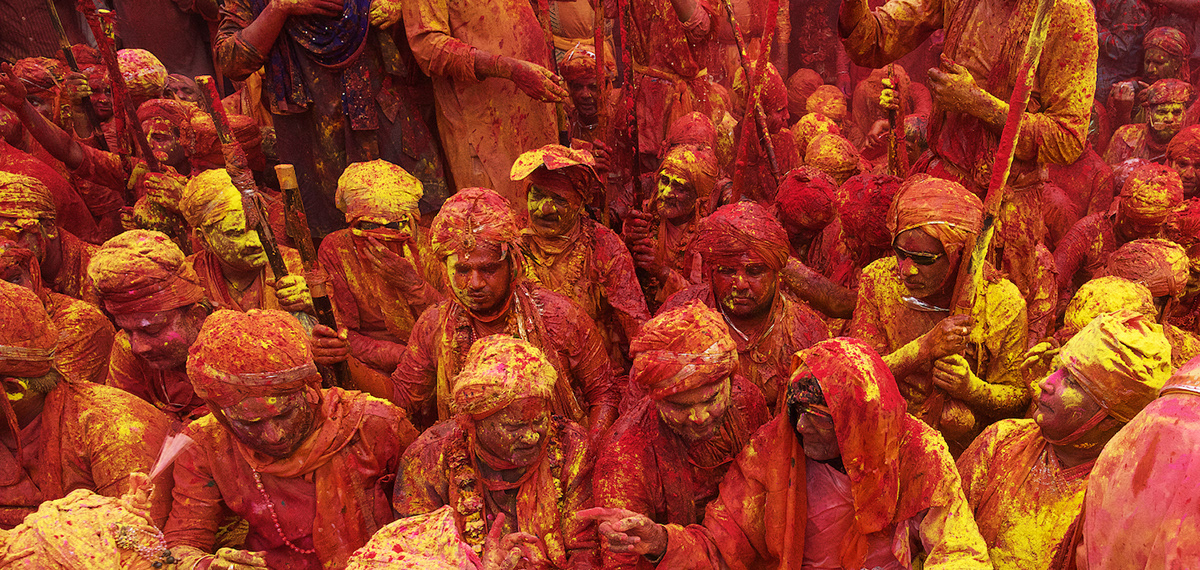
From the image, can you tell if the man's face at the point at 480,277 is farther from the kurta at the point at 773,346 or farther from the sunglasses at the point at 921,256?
the sunglasses at the point at 921,256

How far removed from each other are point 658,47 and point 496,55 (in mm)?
2675

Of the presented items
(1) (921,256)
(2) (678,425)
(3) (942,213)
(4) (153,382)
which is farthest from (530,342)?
(4) (153,382)

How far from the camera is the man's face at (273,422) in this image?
9.76 feet

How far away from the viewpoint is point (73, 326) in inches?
169

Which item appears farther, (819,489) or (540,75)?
(540,75)

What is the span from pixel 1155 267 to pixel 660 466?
3248mm

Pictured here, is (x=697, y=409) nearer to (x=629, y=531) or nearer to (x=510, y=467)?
(x=629, y=531)

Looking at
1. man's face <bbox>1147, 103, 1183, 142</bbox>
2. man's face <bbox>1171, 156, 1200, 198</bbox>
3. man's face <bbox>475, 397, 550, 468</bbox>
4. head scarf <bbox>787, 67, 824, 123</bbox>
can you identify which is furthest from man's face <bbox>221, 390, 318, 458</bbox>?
head scarf <bbox>787, 67, 824, 123</bbox>

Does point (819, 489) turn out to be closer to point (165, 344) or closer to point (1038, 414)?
point (1038, 414)

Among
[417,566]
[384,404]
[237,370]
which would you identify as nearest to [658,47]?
[384,404]

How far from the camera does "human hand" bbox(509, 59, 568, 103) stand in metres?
4.78

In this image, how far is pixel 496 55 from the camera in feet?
16.3

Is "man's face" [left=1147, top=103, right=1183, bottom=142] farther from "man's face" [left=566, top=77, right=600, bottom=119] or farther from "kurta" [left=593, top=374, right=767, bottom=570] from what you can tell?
"kurta" [left=593, top=374, right=767, bottom=570]

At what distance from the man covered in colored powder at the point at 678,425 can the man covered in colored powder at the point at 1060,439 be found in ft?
2.98
